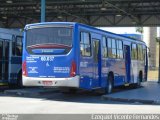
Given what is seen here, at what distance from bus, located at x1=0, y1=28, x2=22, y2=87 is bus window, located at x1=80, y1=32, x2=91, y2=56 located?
5.74 m

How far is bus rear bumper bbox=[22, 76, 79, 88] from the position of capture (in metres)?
18.2

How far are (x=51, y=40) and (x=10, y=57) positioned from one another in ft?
20.0

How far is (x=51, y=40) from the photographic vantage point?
18812 millimetres

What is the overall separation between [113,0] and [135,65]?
282 inches

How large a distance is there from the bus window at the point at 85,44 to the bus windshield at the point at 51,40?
2.49 feet

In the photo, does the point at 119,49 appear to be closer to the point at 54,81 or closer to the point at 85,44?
the point at 85,44

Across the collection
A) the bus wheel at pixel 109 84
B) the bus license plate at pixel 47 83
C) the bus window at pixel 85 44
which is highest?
the bus window at pixel 85 44

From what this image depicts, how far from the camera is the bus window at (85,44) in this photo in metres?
19.2

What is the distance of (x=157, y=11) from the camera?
3828 centimetres

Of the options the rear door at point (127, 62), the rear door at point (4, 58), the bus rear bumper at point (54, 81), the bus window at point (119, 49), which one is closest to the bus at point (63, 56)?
the bus rear bumper at point (54, 81)

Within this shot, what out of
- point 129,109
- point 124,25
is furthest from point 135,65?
point 124,25

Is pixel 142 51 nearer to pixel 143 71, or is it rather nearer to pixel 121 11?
pixel 143 71

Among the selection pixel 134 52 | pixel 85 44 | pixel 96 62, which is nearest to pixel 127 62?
pixel 134 52

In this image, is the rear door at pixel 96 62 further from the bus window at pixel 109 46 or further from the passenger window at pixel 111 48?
the passenger window at pixel 111 48
